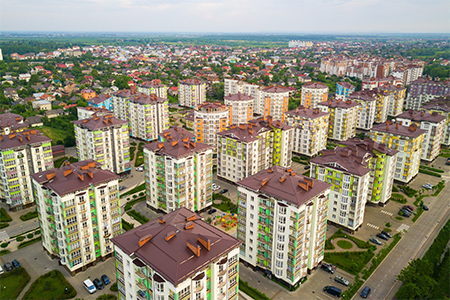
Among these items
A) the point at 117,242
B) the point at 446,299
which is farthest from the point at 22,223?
the point at 446,299

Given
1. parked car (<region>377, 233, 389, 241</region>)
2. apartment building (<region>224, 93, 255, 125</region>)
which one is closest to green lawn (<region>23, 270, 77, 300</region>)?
parked car (<region>377, 233, 389, 241</region>)

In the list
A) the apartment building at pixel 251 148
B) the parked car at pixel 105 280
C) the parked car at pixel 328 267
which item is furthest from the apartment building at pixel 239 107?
the parked car at pixel 105 280

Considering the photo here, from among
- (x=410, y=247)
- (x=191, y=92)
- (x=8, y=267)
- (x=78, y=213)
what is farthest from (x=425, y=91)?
(x=8, y=267)

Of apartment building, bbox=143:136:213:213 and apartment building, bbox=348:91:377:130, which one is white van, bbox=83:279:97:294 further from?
apartment building, bbox=348:91:377:130

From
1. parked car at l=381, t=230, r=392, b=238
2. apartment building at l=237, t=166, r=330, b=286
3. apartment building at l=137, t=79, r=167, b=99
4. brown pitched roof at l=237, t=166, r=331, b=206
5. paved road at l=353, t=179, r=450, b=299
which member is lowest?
paved road at l=353, t=179, r=450, b=299

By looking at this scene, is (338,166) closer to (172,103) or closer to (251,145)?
(251,145)

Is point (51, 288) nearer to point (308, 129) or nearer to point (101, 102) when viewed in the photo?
point (308, 129)
